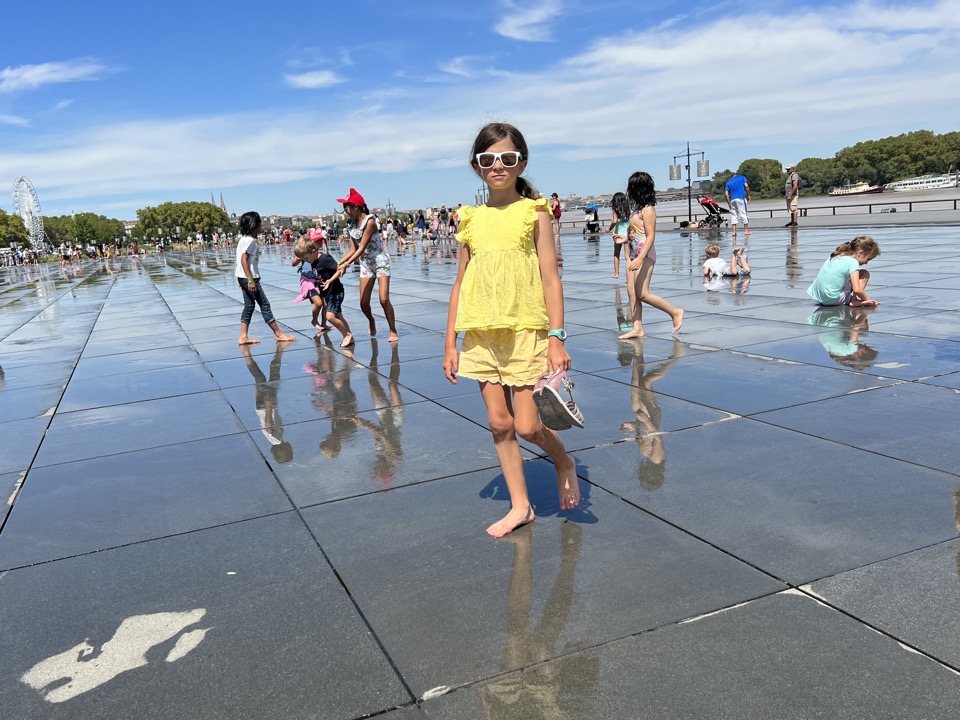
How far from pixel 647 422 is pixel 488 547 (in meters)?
2.03

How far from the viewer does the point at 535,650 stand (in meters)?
2.68

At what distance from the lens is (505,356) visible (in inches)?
139

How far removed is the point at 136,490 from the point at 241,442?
0.93 m

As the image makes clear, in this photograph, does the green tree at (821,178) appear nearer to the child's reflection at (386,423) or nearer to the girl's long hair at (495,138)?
the child's reflection at (386,423)

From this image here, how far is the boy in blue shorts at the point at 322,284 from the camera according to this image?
9.30 meters

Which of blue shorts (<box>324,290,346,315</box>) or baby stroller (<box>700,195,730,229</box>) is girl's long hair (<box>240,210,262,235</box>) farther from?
baby stroller (<box>700,195,730,229</box>)

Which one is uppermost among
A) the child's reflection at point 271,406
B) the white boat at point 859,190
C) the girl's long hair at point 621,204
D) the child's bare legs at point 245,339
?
the girl's long hair at point 621,204

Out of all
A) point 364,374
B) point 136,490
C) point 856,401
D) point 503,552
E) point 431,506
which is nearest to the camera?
point 503,552

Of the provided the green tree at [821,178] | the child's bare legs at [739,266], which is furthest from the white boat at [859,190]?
the child's bare legs at [739,266]

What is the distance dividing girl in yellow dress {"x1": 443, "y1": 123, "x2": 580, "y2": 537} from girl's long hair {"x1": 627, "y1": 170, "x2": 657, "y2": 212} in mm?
4556

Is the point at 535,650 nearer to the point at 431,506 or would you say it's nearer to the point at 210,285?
the point at 431,506

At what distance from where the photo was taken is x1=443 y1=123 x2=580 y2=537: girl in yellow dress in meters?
3.45

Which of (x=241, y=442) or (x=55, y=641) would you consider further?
(x=241, y=442)

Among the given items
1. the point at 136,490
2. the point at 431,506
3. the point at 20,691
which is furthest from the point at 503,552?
the point at 136,490
